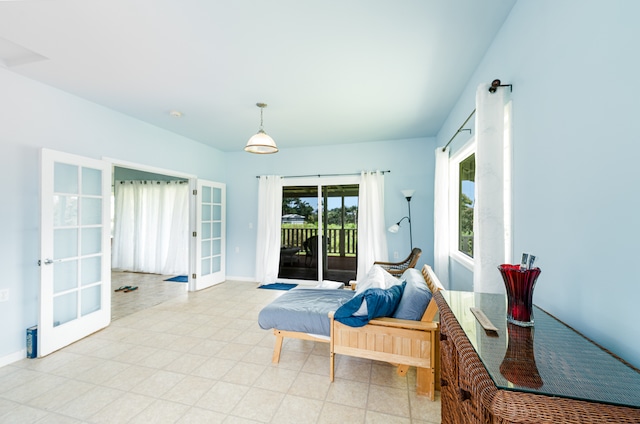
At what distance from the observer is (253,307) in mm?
3982

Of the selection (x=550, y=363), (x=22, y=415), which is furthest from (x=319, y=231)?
(x=550, y=363)

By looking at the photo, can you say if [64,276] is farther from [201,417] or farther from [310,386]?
[310,386]

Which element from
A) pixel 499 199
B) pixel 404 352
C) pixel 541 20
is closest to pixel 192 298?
pixel 404 352

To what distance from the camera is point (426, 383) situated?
2035 mm

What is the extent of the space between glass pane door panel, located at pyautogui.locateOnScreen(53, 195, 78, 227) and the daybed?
7.80ft

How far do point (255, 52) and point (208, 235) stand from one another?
150 inches

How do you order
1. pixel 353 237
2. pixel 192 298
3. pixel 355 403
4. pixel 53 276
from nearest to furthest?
pixel 355 403 < pixel 53 276 < pixel 192 298 < pixel 353 237

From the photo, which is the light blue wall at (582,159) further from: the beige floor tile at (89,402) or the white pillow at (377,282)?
the beige floor tile at (89,402)

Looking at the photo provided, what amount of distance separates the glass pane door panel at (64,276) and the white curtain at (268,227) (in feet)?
9.24

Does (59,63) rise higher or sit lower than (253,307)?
higher

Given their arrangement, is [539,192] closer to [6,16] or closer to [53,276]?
[6,16]

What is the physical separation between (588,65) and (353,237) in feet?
16.0

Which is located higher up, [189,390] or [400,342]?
[400,342]

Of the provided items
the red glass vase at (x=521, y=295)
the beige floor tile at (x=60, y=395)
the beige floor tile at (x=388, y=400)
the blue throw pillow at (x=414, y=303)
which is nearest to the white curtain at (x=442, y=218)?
the blue throw pillow at (x=414, y=303)
